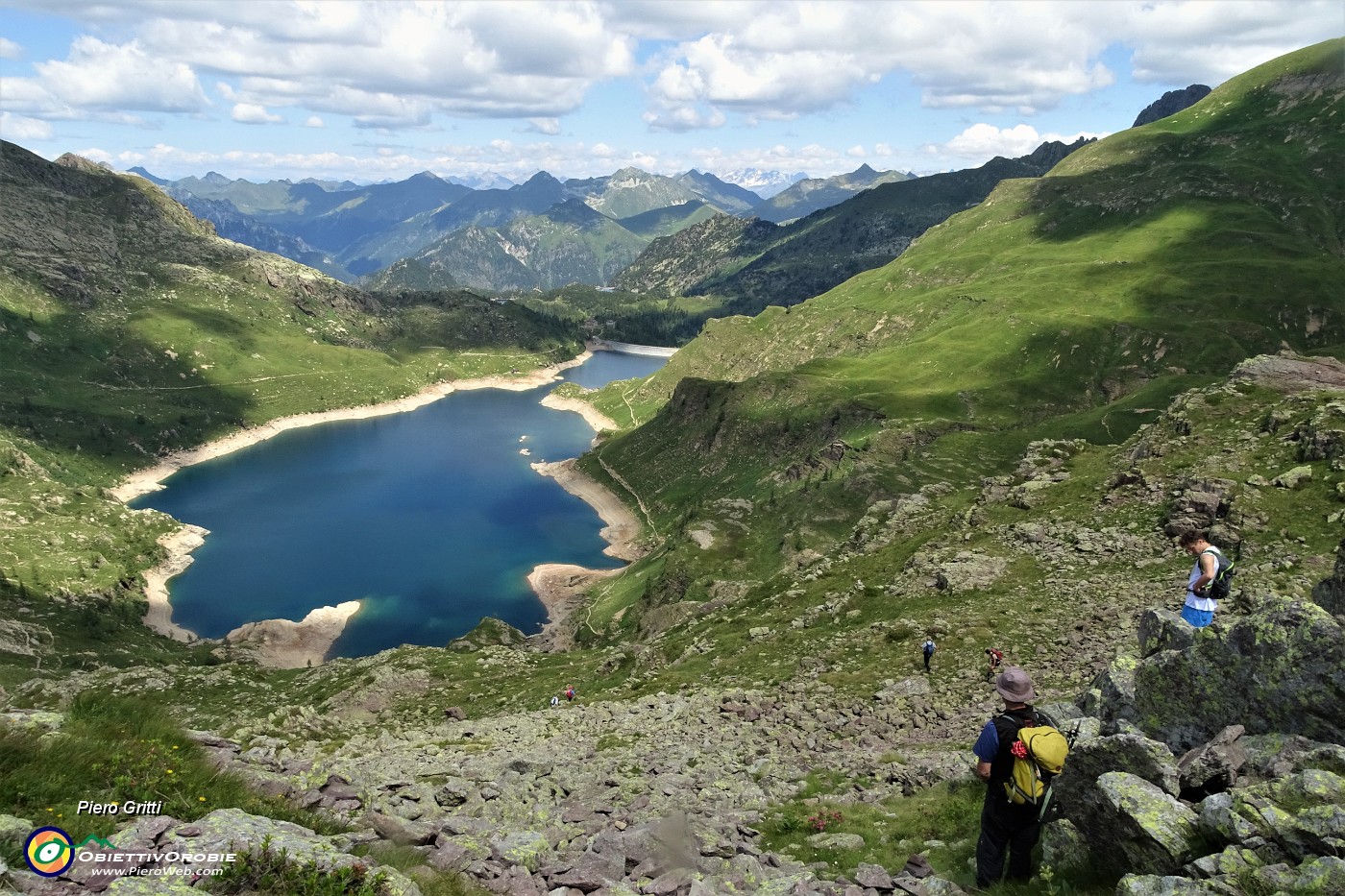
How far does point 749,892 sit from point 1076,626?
2495cm

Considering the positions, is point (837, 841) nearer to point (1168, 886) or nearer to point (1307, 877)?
point (1168, 886)

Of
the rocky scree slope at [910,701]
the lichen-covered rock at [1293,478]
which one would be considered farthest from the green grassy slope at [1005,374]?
the lichen-covered rock at [1293,478]

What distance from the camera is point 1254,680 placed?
50.6ft

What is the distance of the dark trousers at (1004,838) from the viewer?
1391 centimetres

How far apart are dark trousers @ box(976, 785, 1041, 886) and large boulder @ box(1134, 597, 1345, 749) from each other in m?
4.99

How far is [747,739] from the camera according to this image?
3098 centimetres

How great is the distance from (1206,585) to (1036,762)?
10.5 meters

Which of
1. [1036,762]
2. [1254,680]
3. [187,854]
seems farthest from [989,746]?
[187,854]

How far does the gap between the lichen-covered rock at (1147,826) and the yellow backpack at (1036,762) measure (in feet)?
3.26

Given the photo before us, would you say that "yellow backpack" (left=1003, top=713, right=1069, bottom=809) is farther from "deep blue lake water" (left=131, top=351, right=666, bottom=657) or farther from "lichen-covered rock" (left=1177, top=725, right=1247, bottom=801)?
"deep blue lake water" (left=131, top=351, right=666, bottom=657)

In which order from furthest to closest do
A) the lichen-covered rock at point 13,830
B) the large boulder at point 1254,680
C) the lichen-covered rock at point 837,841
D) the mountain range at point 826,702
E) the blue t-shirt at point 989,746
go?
the lichen-covered rock at point 837,841
the large boulder at point 1254,680
the blue t-shirt at point 989,746
the mountain range at point 826,702
the lichen-covered rock at point 13,830

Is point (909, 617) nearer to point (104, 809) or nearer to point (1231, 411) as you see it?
point (1231, 411)

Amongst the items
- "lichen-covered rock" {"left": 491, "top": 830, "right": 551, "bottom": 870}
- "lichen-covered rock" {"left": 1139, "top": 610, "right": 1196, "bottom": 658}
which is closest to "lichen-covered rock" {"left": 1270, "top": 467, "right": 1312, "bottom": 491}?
"lichen-covered rock" {"left": 1139, "top": 610, "right": 1196, "bottom": 658}

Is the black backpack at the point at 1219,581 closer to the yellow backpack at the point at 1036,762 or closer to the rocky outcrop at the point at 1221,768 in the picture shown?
the rocky outcrop at the point at 1221,768
